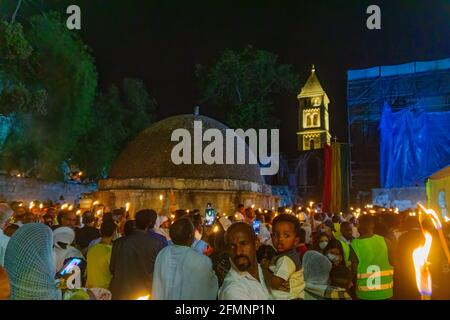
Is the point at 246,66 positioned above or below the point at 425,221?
above

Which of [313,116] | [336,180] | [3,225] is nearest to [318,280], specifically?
[3,225]

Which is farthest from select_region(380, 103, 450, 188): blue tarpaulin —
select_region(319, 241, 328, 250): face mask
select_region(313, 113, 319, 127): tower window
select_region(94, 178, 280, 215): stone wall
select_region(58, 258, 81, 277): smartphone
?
select_region(313, 113, 319, 127): tower window

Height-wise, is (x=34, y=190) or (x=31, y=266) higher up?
(x=34, y=190)

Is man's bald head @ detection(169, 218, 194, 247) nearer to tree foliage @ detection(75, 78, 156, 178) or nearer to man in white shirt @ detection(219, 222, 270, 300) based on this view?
man in white shirt @ detection(219, 222, 270, 300)

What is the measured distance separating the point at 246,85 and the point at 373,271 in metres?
38.0

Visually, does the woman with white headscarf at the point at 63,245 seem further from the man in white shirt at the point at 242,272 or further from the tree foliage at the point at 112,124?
the tree foliage at the point at 112,124

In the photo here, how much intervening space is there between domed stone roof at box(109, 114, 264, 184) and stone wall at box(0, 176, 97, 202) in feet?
12.1

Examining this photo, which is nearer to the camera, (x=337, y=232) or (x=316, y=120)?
(x=337, y=232)

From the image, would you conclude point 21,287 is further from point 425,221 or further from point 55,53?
point 55,53

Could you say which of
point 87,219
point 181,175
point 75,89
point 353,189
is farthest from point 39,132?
point 353,189

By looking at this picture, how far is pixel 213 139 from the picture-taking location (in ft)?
73.8

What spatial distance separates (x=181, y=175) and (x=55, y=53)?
10353 mm

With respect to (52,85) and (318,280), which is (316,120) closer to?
(52,85)

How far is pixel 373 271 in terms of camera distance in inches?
183
